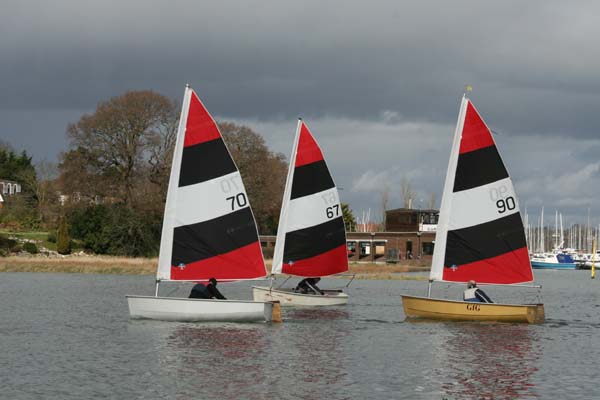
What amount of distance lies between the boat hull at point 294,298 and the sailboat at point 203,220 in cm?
733

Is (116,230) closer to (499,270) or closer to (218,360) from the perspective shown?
(499,270)

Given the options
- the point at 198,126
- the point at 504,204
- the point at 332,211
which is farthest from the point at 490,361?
the point at 332,211

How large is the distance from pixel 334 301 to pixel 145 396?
83.5 ft

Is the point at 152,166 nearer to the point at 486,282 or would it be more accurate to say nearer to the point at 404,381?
the point at 486,282

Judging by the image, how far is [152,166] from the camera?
9488 cm

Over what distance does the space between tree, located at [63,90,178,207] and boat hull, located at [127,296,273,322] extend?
195ft

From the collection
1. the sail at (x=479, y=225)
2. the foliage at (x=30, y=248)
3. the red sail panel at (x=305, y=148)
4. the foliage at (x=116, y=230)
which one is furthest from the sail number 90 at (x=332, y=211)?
the foliage at (x=30, y=248)

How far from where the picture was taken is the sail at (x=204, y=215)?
3550 cm

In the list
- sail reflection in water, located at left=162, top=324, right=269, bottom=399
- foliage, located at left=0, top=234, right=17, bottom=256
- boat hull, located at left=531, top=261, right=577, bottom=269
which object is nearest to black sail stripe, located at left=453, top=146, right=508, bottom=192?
sail reflection in water, located at left=162, top=324, right=269, bottom=399

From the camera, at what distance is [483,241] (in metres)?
38.1

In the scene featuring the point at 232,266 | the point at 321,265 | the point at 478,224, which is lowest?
the point at 232,266

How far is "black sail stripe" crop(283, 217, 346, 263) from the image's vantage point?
46.0 metres

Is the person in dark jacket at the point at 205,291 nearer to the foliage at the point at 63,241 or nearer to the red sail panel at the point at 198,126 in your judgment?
the red sail panel at the point at 198,126

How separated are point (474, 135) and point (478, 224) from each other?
11.2 feet
